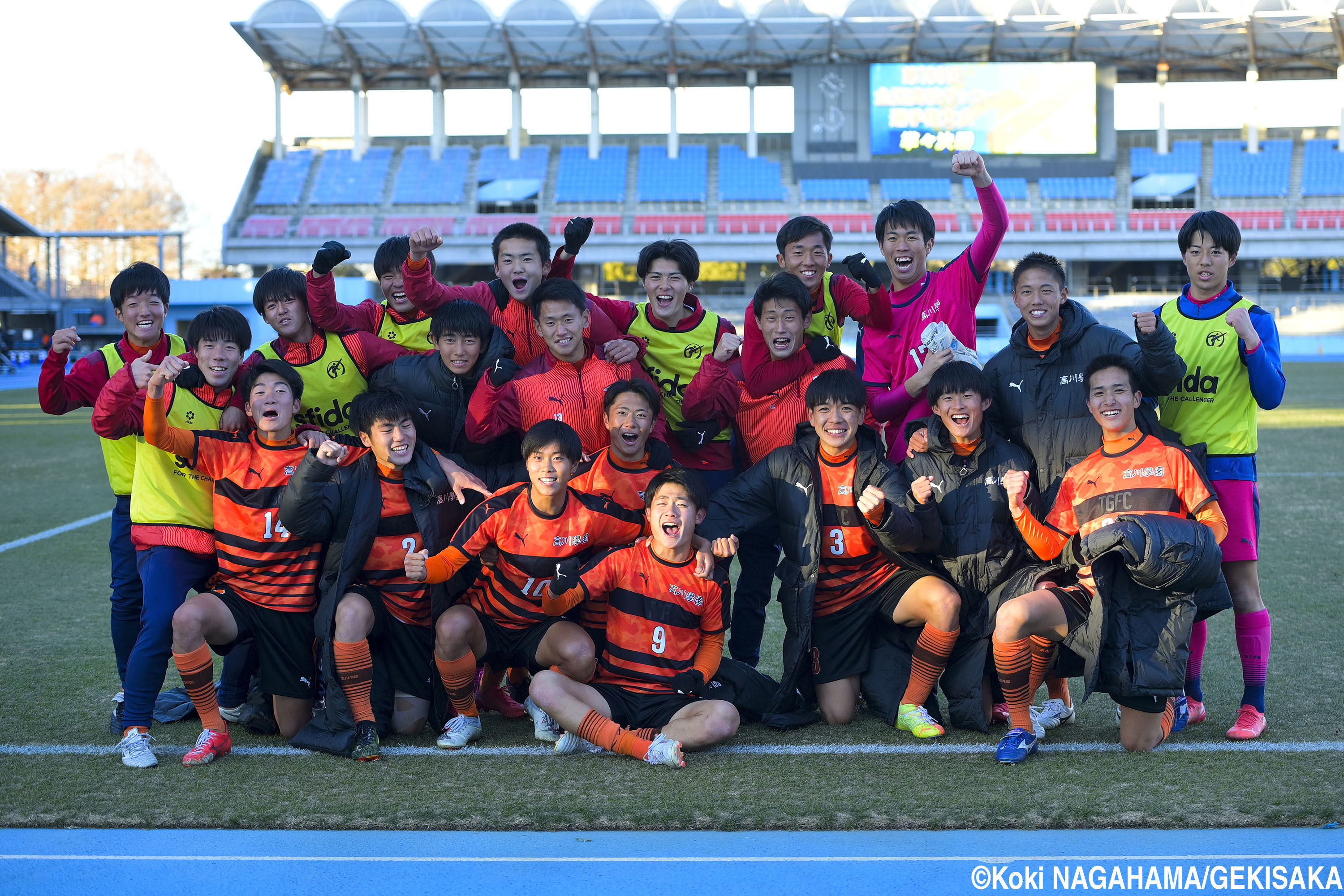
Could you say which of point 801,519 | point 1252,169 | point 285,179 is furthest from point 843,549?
point 1252,169

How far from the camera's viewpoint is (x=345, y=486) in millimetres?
3779

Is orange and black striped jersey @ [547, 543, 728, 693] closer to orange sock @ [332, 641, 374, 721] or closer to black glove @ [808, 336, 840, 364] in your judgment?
orange sock @ [332, 641, 374, 721]

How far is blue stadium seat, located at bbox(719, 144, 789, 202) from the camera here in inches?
1460

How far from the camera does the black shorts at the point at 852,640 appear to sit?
13.1 feet

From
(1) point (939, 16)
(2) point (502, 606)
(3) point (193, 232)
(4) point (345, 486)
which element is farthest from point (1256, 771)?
(3) point (193, 232)

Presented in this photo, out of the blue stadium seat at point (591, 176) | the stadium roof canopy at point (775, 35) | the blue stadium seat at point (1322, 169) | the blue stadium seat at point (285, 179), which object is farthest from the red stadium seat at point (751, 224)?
the blue stadium seat at point (1322, 169)

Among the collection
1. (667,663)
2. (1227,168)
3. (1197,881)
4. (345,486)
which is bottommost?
(1197,881)

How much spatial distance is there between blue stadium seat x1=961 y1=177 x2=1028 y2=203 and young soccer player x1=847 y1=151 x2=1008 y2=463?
112 ft

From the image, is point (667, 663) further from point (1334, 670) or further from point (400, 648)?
point (1334, 670)

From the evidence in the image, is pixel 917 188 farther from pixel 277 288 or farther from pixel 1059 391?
pixel 277 288

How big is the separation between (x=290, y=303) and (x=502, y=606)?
1495mm

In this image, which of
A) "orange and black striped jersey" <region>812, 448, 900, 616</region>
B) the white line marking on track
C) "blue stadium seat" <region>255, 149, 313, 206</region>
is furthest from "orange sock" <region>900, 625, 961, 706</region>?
"blue stadium seat" <region>255, 149, 313, 206</region>

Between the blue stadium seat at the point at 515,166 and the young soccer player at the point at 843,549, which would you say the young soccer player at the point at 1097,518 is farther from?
the blue stadium seat at the point at 515,166

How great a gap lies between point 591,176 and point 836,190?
8602mm
